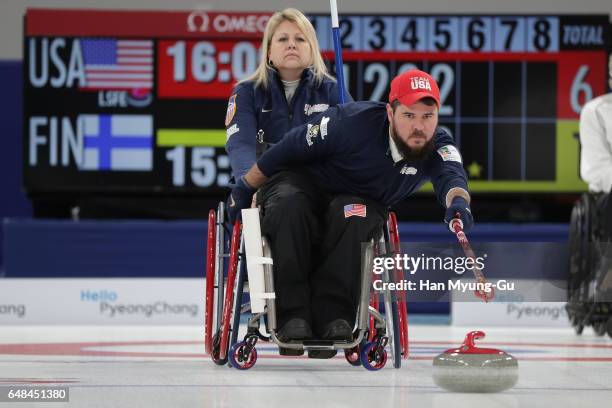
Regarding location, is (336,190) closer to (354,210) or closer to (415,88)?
(354,210)

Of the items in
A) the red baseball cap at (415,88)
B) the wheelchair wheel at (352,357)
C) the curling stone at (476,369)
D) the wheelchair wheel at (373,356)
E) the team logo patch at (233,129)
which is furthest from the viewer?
the team logo patch at (233,129)

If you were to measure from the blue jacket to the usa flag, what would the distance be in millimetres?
4384

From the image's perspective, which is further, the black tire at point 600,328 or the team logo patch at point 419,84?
the black tire at point 600,328

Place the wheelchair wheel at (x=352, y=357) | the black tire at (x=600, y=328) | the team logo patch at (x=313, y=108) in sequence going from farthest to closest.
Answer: the black tire at (x=600, y=328), the team logo patch at (x=313, y=108), the wheelchair wheel at (x=352, y=357)

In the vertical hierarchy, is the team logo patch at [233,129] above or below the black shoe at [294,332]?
above

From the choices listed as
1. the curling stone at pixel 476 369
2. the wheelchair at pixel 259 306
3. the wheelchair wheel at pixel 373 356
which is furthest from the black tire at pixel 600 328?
the curling stone at pixel 476 369

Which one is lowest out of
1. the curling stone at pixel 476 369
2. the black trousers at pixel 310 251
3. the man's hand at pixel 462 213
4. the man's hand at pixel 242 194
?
the curling stone at pixel 476 369

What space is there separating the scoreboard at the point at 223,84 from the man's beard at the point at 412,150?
4.99m

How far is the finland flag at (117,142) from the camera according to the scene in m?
8.29

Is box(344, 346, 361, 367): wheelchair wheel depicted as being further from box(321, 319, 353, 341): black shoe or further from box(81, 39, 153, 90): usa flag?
box(81, 39, 153, 90): usa flag

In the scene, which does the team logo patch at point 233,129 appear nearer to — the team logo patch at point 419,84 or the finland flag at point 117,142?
the team logo patch at point 419,84

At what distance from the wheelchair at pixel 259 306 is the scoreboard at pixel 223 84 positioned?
4.31m

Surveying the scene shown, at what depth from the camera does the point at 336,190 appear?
3.47 meters

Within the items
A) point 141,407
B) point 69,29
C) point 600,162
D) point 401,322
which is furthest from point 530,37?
point 141,407
